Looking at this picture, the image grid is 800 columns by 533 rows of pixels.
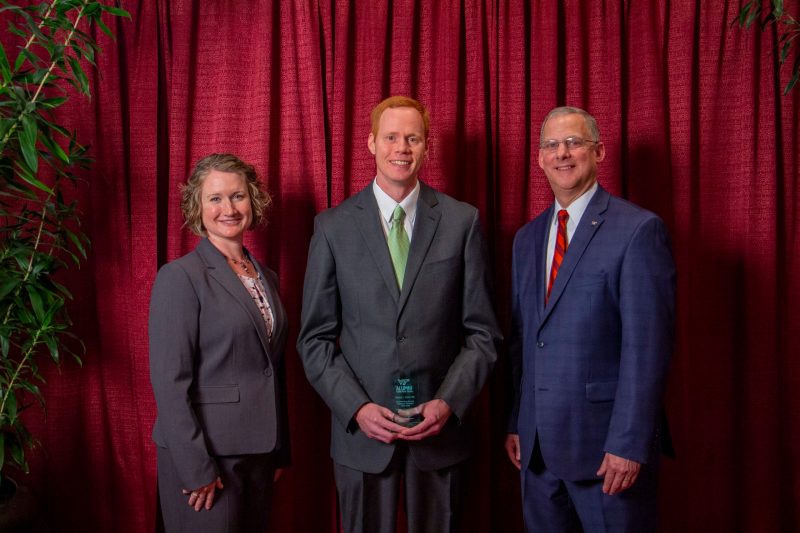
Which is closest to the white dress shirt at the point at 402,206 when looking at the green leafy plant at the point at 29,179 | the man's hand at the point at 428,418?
the man's hand at the point at 428,418

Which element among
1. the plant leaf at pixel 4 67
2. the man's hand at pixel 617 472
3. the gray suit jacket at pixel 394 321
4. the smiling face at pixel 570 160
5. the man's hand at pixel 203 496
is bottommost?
the man's hand at pixel 203 496

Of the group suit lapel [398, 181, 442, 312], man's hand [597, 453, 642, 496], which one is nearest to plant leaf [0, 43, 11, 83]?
suit lapel [398, 181, 442, 312]

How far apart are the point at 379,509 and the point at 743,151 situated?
204 centimetres

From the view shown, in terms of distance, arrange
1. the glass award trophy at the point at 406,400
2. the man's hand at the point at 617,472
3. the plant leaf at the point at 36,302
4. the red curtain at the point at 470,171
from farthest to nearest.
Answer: the red curtain at the point at 470,171 → the plant leaf at the point at 36,302 → the glass award trophy at the point at 406,400 → the man's hand at the point at 617,472

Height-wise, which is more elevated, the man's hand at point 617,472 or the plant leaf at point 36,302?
the plant leaf at point 36,302

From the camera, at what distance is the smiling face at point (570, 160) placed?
1913mm

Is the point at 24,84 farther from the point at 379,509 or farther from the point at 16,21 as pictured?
the point at 379,509

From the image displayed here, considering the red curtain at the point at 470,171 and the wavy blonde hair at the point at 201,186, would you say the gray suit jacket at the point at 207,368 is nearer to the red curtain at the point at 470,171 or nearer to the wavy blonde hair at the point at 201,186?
the wavy blonde hair at the point at 201,186

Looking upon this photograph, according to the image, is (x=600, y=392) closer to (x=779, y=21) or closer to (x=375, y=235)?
(x=375, y=235)

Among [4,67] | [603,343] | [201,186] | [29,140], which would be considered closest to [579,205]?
[603,343]

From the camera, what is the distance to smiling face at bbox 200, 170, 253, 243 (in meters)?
1.97

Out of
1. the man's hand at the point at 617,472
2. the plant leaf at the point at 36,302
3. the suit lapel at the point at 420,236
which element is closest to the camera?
the man's hand at the point at 617,472

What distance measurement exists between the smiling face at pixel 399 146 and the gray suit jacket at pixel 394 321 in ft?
0.33

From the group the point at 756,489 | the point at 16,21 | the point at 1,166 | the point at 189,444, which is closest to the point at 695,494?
the point at 756,489
